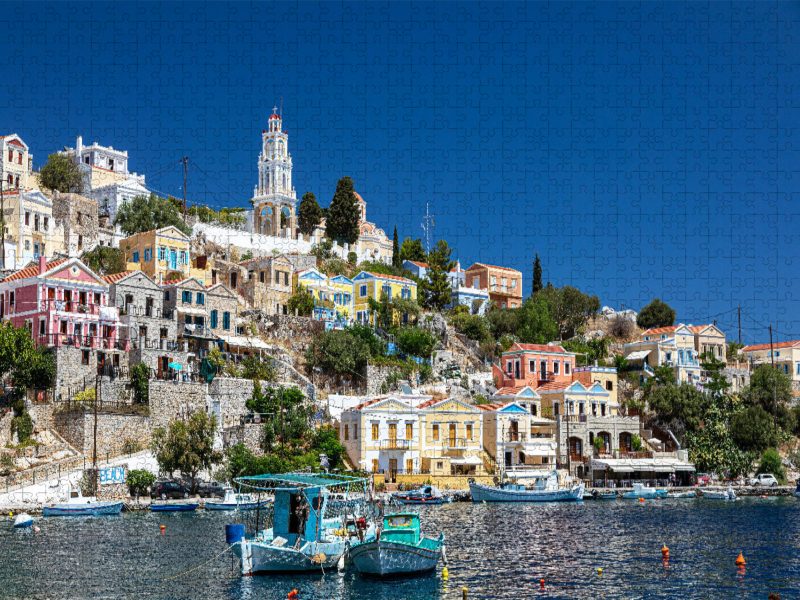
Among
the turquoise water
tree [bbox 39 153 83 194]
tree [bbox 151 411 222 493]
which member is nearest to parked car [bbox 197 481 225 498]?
tree [bbox 151 411 222 493]

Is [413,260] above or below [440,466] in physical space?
above

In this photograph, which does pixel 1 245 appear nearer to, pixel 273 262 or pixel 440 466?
pixel 273 262

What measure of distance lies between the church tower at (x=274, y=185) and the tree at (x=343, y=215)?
4.18 m

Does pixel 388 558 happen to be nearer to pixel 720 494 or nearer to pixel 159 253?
pixel 720 494

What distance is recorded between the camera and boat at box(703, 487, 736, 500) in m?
66.9

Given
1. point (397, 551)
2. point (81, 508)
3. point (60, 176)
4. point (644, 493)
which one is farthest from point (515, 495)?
point (60, 176)

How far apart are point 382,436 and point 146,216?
1302 inches

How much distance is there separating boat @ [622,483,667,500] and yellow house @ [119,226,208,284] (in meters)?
38.0

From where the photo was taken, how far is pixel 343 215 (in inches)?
4048

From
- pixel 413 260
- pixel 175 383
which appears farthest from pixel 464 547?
pixel 413 260

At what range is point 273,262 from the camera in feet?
268

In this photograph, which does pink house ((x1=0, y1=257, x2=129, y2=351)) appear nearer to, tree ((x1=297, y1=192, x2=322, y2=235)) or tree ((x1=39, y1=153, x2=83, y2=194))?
tree ((x1=39, y1=153, x2=83, y2=194))

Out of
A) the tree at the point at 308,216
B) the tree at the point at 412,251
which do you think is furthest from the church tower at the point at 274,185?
the tree at the point at 412,251

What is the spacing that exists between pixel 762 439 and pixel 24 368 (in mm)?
57846
